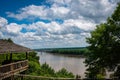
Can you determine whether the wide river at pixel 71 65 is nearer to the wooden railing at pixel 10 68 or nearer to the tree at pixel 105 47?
the tree at pixel 105 47

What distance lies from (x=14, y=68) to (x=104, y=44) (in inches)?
492

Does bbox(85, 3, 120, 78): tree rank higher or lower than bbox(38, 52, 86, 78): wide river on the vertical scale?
higher

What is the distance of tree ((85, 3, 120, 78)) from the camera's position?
29.0 m

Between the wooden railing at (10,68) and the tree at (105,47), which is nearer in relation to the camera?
the wooden railing at (10,68)

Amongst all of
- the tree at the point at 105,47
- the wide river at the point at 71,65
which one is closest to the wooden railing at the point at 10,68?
the tree at the point at 105,47

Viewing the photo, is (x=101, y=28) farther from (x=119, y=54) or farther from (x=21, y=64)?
(x=21, y=64)

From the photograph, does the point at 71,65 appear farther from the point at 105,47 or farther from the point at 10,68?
the point at 10,68

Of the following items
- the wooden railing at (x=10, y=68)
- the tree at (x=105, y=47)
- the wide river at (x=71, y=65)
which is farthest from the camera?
the wide river at (x=71, y=65)

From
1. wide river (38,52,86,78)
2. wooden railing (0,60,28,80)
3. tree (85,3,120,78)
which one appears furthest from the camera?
wide river (38,52,86,78)

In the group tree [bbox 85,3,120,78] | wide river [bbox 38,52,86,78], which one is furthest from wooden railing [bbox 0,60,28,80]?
wide river [bbox 38,52,86,78]

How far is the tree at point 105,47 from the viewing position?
95.3ft

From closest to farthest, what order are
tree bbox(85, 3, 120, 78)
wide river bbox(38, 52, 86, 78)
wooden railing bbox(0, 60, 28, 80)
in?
wooden railing bbox(0, 60, 28, 80) → tree bbox(85, 3, 120, 78) → wide river bbox(38, 52, 86, 78)

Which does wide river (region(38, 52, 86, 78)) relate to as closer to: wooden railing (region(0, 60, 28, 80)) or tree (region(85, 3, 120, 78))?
tree (region(85, 3, 120, 78))

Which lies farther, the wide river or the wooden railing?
the wide river
